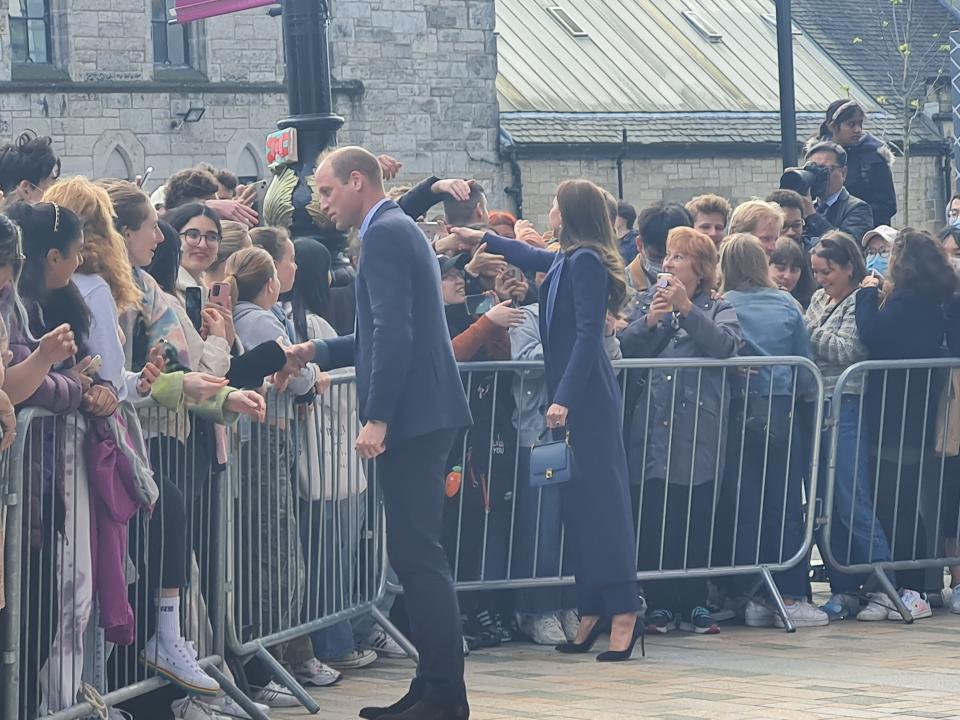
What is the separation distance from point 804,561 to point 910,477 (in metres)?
0.76

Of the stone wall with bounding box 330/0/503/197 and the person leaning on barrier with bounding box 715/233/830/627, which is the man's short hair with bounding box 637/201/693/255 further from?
the stone wall with bounding box 330/0/503/197

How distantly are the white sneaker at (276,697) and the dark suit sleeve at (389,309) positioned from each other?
129cm

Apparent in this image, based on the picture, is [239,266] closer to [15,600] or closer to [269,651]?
[269,651]

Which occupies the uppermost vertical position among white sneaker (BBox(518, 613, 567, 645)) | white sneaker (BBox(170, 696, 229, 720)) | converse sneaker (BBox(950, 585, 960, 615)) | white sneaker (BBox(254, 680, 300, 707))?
white sneaker (BBox(170, 696, 229, 720))

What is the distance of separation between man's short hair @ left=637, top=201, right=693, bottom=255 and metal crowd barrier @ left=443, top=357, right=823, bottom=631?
88 centimetres

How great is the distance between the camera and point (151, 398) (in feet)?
23.3

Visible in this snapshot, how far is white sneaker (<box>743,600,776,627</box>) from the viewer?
32.9ft

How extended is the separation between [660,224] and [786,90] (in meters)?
7.20

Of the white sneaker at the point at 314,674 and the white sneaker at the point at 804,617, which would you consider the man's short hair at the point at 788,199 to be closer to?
the white sneaker at the point at 804,617

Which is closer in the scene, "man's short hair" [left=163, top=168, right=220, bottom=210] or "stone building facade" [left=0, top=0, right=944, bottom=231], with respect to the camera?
"man's short hair" [left=163, top=168, right=220, bottom=210]

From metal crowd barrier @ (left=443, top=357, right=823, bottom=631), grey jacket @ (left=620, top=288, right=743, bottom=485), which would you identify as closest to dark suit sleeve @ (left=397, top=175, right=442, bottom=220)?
metal crowd barrier @ (left=443, top=357, right=823, bottom=631)

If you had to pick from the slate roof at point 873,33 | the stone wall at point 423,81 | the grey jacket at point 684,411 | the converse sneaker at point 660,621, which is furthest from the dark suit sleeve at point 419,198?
the slate roof at point 873,33

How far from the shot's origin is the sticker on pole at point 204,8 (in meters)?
10.2

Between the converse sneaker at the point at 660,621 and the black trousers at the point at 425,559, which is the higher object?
the black trousers at the point at 425,559
